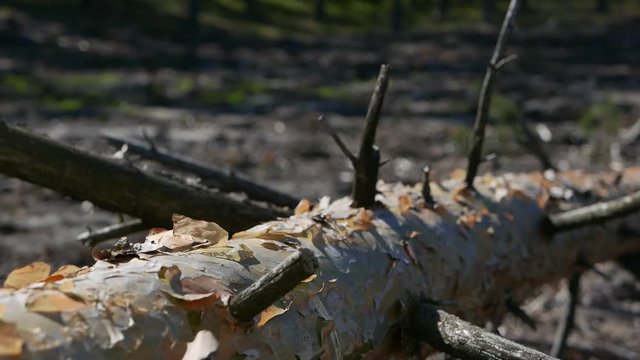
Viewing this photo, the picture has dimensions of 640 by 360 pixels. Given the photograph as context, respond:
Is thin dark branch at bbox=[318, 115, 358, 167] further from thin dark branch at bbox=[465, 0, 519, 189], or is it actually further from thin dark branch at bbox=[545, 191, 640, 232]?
thin dark branch at bbox=[545, 191, 640, 232]

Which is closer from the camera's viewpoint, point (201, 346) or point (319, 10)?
point (201, 346)

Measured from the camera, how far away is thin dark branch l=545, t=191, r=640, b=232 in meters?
2.96

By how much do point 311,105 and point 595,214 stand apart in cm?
1171

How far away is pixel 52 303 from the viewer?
4.98ft

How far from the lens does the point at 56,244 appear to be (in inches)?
284

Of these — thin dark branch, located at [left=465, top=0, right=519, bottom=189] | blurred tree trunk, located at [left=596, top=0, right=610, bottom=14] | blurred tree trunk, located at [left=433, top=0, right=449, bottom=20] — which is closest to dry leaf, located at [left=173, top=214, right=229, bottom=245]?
thin dark branch, located at [left=465, top=0, right=519, bottom=189]

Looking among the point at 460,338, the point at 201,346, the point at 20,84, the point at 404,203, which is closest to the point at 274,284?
the point at 201,346

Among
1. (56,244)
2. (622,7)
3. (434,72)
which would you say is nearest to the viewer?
(56,244)

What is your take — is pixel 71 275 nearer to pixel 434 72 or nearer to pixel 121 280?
pixel 121 280

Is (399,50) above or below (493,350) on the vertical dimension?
below

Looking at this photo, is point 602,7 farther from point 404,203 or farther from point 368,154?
point 368,154

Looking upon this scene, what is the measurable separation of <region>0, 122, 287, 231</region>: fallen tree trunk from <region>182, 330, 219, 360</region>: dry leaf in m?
1.21

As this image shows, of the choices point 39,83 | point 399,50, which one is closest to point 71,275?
point 39,83

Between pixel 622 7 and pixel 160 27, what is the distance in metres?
20.1
